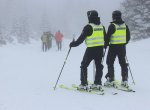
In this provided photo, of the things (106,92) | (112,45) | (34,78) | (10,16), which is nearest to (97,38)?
(112,45)

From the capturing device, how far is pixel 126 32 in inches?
394

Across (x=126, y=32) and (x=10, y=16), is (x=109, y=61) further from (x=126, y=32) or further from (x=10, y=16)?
(x=10, y=16)

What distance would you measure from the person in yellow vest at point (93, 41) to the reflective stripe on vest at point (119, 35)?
0.47 meters

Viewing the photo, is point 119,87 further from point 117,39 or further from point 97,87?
point 117,39

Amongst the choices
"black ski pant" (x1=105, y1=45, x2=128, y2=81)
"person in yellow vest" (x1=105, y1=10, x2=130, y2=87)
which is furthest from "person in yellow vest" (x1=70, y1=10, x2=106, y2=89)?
"black ski pant" (x1=105, y1=45, x2=128, y2=81)

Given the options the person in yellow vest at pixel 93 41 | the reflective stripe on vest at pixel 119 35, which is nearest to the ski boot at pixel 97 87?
the person in yellow vest at pixel 93 41

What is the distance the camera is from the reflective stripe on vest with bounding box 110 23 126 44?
32.3 feet

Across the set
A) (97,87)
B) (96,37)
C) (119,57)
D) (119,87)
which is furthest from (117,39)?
(97,87)

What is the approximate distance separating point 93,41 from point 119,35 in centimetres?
93

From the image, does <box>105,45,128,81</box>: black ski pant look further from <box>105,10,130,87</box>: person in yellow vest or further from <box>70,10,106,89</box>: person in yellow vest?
<box>70,10,106,89</box>: person in yellow vest

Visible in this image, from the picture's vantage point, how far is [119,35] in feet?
32.5

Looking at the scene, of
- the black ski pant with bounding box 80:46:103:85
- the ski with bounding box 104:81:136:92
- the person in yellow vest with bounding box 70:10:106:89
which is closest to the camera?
the person in yellow vest with bounding box 70:10:106:89

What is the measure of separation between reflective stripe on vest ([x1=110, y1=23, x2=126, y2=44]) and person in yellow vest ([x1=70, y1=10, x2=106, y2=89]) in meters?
0.47

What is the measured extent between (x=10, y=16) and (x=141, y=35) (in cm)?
9825
